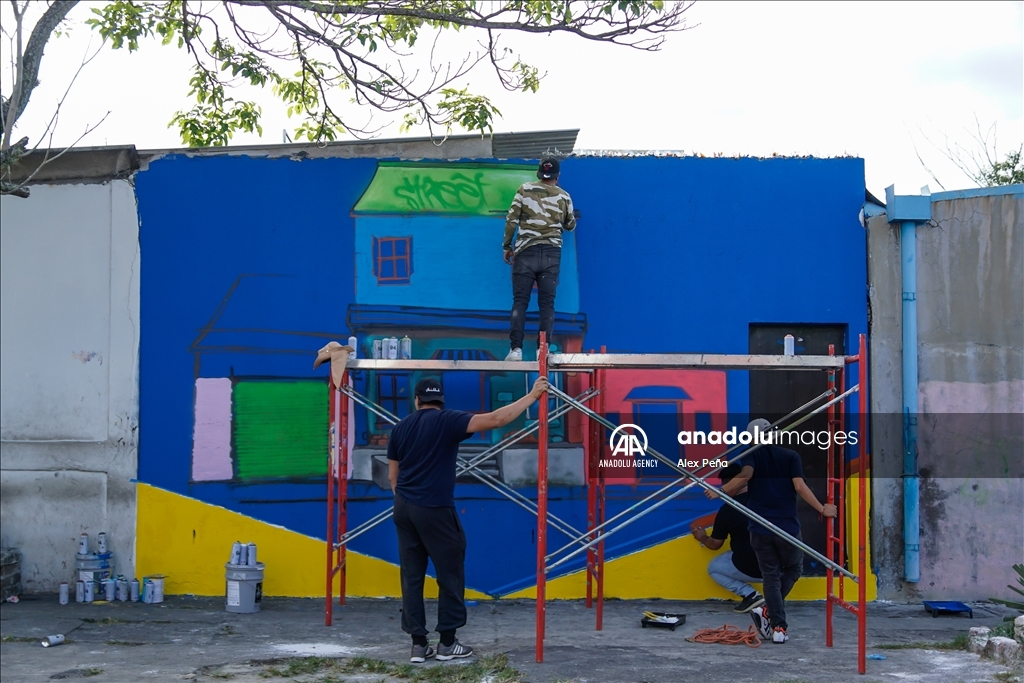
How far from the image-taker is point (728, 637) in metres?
7.55

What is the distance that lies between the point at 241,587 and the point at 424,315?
2.77m

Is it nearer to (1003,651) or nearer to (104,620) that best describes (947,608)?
(1003,651)

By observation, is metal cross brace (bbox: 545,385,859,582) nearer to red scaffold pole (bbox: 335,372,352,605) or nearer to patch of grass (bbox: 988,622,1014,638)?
patch of grass (bbox: 988,622,1014,638)

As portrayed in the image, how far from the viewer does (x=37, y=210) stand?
938 centimetres

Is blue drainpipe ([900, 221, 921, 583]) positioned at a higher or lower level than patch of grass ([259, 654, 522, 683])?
higher

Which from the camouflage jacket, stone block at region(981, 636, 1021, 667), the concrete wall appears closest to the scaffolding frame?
stone block at region(981, 636, 1021, 667)

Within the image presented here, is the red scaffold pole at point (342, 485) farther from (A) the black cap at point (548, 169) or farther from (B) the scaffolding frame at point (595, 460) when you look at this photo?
(A) the black cap at point (548, 169)

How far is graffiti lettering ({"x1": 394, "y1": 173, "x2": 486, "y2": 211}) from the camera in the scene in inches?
368

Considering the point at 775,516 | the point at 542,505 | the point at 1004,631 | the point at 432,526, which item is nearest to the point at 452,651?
the point at 432,526

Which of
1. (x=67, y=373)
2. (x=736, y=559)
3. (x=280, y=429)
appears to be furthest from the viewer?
(x=67, y=373)

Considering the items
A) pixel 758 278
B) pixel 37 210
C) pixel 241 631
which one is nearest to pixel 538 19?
pixel 758 278

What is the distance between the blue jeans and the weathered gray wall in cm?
138

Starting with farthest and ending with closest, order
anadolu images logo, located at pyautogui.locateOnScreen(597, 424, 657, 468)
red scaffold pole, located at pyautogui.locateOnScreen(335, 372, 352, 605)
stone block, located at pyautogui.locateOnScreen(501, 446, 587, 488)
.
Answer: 1. stone block, located at pyautogui.locateOnScreen(501, 446, 587, 488)
2. anadolu images logo, located at pyautogui.locateOnScreen(597, 424, 657, 468)
3. red scaffold pole, located at pyautogui.locateOnScreen(335, 372, 352, 605)

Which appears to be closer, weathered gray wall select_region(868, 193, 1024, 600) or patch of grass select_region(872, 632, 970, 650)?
patch of grass select_region(872, 632, 970, 650)
